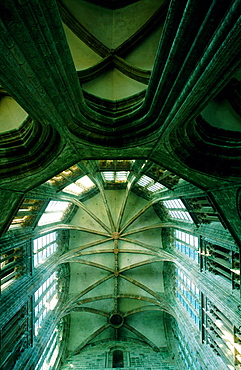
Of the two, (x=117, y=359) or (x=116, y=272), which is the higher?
(x=116, y=272)

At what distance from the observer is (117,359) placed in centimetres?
1769

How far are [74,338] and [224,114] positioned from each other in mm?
20071

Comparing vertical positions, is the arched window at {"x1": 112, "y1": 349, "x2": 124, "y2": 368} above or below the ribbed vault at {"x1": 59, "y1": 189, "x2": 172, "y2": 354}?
below

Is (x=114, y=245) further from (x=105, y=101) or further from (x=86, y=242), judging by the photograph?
(x=105, y=101)

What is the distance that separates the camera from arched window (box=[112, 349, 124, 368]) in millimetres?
16925

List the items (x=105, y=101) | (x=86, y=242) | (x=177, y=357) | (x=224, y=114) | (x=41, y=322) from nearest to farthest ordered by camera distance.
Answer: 1. (x=224, y=114)
2. (x=105, y=101)
3. (x=41, y=322)
4. (x=177, y=357)
5. (x=86, y=242)

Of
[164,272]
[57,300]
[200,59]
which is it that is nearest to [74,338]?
[57,300]

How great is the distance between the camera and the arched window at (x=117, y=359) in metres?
16.9

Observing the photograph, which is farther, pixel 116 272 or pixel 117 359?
pixel 116 272

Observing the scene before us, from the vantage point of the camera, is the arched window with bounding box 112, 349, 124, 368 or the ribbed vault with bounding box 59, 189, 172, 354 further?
the ribbed vault with bounding box 59, 189, 172, 354

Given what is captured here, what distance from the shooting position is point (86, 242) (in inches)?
728

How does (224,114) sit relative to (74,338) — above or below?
above

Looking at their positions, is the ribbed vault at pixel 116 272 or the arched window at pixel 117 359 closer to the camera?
the arched window at pixel 117 359

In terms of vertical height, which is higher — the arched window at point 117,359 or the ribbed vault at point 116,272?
the ribbed vault at point 116,272
